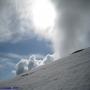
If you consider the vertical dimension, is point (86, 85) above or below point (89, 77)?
below

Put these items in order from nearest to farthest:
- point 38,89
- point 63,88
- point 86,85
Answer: point 86,85 < point 63,88 < point 38,89

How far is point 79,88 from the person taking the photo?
11516mm

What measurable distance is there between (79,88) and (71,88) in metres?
0.86

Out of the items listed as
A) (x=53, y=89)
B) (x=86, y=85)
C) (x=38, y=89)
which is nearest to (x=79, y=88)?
(x=86, y=85)

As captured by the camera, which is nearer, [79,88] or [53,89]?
[79,88]

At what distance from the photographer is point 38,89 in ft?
50.6

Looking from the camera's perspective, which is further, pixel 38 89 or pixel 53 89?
pixel 38 89

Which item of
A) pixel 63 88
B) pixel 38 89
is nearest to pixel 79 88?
pixel 63 88

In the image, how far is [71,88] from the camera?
479 inches

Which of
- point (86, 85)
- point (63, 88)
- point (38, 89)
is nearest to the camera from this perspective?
point (86, 85)

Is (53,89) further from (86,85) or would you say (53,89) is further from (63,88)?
(86,85)

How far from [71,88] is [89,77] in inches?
87.7

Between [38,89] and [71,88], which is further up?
[38,89]

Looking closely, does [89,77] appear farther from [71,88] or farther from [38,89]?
[38,89]
